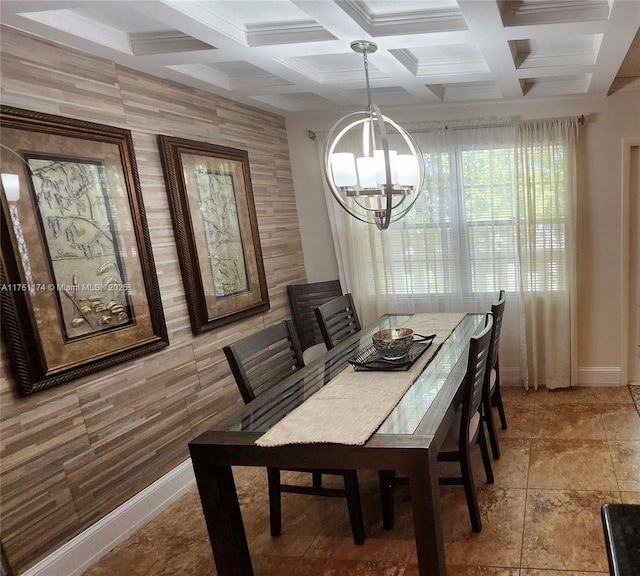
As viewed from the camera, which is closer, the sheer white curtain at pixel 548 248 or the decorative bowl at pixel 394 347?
the decorative bowl at pixel 394 347

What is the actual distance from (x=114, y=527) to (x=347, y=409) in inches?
54.7

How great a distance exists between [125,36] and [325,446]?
6.59 feet

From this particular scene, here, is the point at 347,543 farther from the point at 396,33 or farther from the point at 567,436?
the point at 396,33

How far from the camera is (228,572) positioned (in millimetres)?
1840

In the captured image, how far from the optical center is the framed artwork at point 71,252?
1796mm

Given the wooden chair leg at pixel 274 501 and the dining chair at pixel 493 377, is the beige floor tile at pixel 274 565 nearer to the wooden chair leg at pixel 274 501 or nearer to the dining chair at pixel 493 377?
the wooden chair leg at pixel 274 501

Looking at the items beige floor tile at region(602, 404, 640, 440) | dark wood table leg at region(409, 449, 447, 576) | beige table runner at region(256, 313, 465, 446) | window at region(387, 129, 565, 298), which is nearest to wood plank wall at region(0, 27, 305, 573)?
beige table runner at region(256, 313, 465, 446)

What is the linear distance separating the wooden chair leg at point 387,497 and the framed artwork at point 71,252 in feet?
4.43

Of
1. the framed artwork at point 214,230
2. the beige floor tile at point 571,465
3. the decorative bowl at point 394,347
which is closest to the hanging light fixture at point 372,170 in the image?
the decorative bowl at point 394,347

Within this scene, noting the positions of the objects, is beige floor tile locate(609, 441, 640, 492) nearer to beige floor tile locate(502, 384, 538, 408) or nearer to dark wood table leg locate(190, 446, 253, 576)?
beige floor tile locate(502, 384, 538, 408)

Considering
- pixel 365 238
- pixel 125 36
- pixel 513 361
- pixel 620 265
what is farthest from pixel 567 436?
pixel 125 36

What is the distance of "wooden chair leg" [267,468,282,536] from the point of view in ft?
7.20

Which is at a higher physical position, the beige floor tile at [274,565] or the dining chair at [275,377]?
the dining chair at [275,377]

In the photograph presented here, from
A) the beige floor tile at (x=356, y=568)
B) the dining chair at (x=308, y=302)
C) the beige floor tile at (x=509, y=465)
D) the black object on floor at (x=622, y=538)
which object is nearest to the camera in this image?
the black object on floor at (x=622, y=538)
